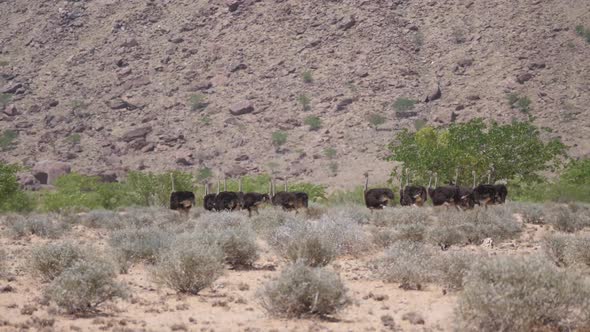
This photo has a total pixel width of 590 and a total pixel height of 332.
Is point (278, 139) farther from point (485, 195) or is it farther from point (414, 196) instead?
point (485, 195)

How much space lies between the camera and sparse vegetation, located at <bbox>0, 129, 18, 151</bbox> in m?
67.8

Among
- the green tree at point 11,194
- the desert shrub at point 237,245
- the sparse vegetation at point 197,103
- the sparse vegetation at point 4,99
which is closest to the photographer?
the desert shrub at point 237,245

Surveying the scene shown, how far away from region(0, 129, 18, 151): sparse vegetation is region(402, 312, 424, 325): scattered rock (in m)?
62.7

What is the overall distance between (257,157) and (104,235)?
38414mm

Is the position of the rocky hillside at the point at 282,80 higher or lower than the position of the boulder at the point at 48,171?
higher

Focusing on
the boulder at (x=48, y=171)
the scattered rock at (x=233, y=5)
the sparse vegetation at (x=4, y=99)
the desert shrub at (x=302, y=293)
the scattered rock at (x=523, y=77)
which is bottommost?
the boulder at (x=48, y=171)

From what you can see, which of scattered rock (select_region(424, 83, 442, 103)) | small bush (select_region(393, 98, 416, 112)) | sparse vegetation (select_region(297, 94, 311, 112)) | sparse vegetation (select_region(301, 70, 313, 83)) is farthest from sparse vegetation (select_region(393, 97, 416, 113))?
sparse vegetation (select_region(301, 70, 313, 83))

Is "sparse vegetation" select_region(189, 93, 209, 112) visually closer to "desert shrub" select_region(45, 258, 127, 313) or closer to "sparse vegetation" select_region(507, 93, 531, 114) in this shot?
"sparse vegetation" select_region(507, 93, 531, 114)

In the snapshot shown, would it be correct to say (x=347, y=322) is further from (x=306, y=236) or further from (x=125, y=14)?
(x=125, y=14)

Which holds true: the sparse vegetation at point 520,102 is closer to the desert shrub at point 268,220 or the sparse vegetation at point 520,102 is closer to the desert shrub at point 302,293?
the desert shrub at point 268,220

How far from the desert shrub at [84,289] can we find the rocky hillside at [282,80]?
49277 millimetres

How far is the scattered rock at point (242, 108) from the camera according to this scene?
68562 millimetres

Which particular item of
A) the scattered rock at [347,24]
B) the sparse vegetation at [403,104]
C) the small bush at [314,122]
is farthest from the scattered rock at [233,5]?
the sparse vegetation at [403,104]

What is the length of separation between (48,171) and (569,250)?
2114 inches
